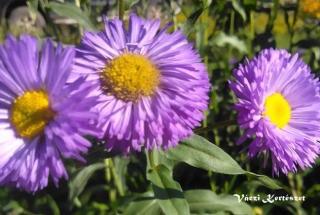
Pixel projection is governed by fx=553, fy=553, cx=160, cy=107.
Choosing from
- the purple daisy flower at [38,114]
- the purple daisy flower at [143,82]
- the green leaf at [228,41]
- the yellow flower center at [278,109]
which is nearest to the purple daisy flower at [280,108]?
the yellow flower center at [278,109]

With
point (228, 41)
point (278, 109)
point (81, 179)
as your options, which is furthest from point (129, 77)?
point (228, 41)

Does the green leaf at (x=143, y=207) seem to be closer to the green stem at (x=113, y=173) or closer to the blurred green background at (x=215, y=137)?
the blurred green background at (x=215, y=137)

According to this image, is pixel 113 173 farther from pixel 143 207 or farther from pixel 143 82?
pixel 143 82

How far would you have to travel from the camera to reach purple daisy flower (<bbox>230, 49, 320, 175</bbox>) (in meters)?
1.13

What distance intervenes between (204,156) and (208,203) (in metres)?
0.44

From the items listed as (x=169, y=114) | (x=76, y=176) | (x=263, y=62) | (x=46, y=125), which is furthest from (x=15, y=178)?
(x=76, y=176)

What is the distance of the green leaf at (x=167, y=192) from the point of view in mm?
1154

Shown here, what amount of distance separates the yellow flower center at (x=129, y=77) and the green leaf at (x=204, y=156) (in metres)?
0.19

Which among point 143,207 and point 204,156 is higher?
point 204,156

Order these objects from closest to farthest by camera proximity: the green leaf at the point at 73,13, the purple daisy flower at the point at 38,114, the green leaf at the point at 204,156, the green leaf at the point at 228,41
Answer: the purple daisy flower at the point at 38,114, the green leaf at the point at 204,156, the green leaf at the point at 73,13, the green leaf at the point at 228,41

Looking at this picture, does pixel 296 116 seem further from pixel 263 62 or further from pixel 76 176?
pixel 76 176

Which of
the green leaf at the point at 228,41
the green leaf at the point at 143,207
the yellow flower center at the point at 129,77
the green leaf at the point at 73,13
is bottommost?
the green leaf at the point at 143,207

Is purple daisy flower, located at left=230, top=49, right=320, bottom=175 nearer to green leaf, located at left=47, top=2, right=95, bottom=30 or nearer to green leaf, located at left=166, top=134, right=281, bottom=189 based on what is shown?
green leaf, located at left=166, top=134, right=281, bottom=189

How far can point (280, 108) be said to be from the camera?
1266 millimetres
